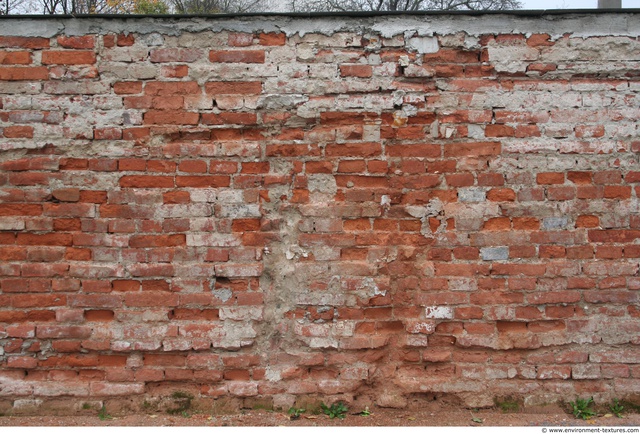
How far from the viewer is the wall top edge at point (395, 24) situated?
9.43 feet

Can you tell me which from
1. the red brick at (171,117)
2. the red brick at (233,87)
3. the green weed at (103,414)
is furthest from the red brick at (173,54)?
the green weed at (103,414)

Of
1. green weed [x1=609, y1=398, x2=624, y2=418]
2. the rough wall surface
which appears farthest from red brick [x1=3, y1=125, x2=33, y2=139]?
green weed [x1=609, y1=398, x2=624, y2=418]

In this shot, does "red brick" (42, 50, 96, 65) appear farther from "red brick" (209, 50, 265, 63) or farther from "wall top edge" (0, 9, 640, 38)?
"red brick" (209, 50, 265, 63)

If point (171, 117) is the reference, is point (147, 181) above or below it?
below

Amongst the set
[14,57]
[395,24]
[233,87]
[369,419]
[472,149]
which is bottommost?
[369,419]

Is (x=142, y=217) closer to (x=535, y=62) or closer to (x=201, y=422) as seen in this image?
(x=201, y=422)

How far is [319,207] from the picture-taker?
291 centimetres

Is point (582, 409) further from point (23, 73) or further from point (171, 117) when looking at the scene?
point (23, 73)

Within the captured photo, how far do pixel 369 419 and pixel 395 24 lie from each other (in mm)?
2245

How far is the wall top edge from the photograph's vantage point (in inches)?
113

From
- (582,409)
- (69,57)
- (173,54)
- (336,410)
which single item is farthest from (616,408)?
(69,57)

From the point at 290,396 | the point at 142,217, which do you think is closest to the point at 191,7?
the point at 142,217

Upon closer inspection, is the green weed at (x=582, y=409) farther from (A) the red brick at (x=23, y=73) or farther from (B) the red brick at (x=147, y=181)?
(A) the red brick at (x=23, y=73)

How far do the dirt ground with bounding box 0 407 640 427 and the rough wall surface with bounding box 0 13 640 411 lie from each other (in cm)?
9
